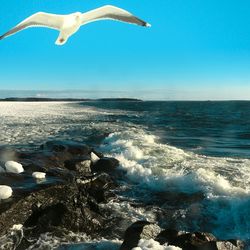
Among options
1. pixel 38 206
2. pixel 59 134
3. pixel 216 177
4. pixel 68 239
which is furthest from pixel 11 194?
pixel 59 134

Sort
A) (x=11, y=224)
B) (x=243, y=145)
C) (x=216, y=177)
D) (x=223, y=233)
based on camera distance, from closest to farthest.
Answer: (x=11, y=224)
(x=223, y=233)
(x=216, y=177)
(x=243, y=145)

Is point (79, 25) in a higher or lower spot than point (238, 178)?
higher

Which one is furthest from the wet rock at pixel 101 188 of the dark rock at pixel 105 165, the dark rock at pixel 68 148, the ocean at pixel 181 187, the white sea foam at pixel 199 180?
the dark rock at pixel 68 148

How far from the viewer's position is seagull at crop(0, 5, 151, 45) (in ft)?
31.4

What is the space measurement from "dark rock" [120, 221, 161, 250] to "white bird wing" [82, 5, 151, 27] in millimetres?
3950

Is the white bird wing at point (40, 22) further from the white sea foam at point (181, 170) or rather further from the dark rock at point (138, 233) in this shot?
the white sea foam at point (181, 170)

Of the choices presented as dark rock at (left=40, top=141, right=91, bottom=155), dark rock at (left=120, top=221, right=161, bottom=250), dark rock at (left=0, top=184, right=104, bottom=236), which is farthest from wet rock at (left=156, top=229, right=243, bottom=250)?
dark rock at (left=40, top=141, right=91, bottom=155)

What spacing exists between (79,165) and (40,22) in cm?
459

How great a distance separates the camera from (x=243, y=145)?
23031 mm

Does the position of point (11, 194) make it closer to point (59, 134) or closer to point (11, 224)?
point (11, 224)

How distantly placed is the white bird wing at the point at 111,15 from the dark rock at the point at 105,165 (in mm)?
4883

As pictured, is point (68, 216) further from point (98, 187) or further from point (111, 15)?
point (111, 15)

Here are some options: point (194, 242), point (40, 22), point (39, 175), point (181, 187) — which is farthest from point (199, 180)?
point (40, 22)

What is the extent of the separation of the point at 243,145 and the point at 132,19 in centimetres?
1522
